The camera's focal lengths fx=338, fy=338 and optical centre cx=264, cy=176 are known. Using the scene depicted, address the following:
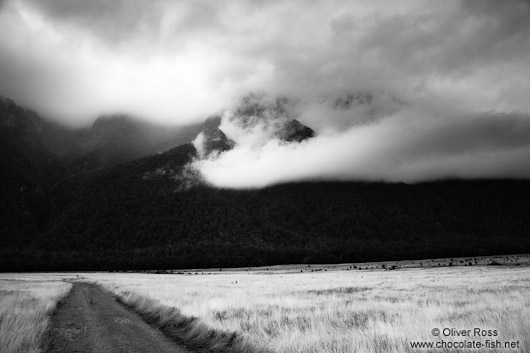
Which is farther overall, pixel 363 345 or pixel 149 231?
pixel 149 231

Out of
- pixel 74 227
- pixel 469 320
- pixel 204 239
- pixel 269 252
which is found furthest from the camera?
pixel 74 227

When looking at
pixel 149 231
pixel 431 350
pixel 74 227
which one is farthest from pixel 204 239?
pixel 431 350

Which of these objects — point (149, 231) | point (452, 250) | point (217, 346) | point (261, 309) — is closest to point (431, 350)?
point (217, 346)

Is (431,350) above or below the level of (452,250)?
above

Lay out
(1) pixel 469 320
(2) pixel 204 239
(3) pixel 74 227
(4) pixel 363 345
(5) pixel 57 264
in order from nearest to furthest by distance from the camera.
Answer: (4) pixel 363 345 < (1) pixel 469 320 < (5) pixel 57 264 < (2) pixel 204 239 < (3) pixel 74 227

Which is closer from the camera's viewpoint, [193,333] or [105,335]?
[193,333]

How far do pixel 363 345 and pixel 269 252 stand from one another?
505 ft

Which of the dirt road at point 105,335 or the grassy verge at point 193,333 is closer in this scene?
the grassy verge at point 193,333

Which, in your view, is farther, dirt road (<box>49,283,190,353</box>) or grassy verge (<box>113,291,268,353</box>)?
dirt road (<box>49,283,190,353</box>)

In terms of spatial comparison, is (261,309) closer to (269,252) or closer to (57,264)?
(269,252)

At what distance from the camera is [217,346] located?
10039 mm

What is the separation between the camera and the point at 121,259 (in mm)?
151625

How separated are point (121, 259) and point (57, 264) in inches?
1007

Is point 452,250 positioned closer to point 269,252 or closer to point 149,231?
point 269,252
